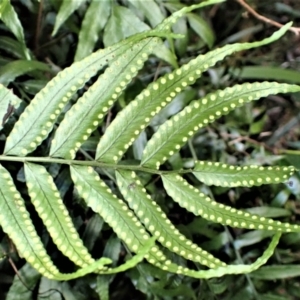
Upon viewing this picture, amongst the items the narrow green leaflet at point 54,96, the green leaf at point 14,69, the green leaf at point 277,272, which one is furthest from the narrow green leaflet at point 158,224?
the green leaf at point 277,272

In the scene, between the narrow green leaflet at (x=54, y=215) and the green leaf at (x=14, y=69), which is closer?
the narrow green leaflet at (x=54, y=215)

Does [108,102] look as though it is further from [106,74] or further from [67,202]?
[67,202]

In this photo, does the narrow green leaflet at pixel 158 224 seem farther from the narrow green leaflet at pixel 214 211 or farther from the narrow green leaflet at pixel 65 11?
the narrow green leaflet at pixel 65 11

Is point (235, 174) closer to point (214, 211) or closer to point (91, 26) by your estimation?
point (214, 211)

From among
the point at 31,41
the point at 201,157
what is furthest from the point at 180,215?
the point at 31,41

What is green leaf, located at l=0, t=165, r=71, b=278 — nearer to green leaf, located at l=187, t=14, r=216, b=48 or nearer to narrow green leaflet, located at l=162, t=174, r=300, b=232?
narrow green leaflet, located at l=162, t=174, r=300, b=232

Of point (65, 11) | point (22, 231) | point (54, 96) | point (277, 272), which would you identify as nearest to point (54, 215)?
point (22, 231)
